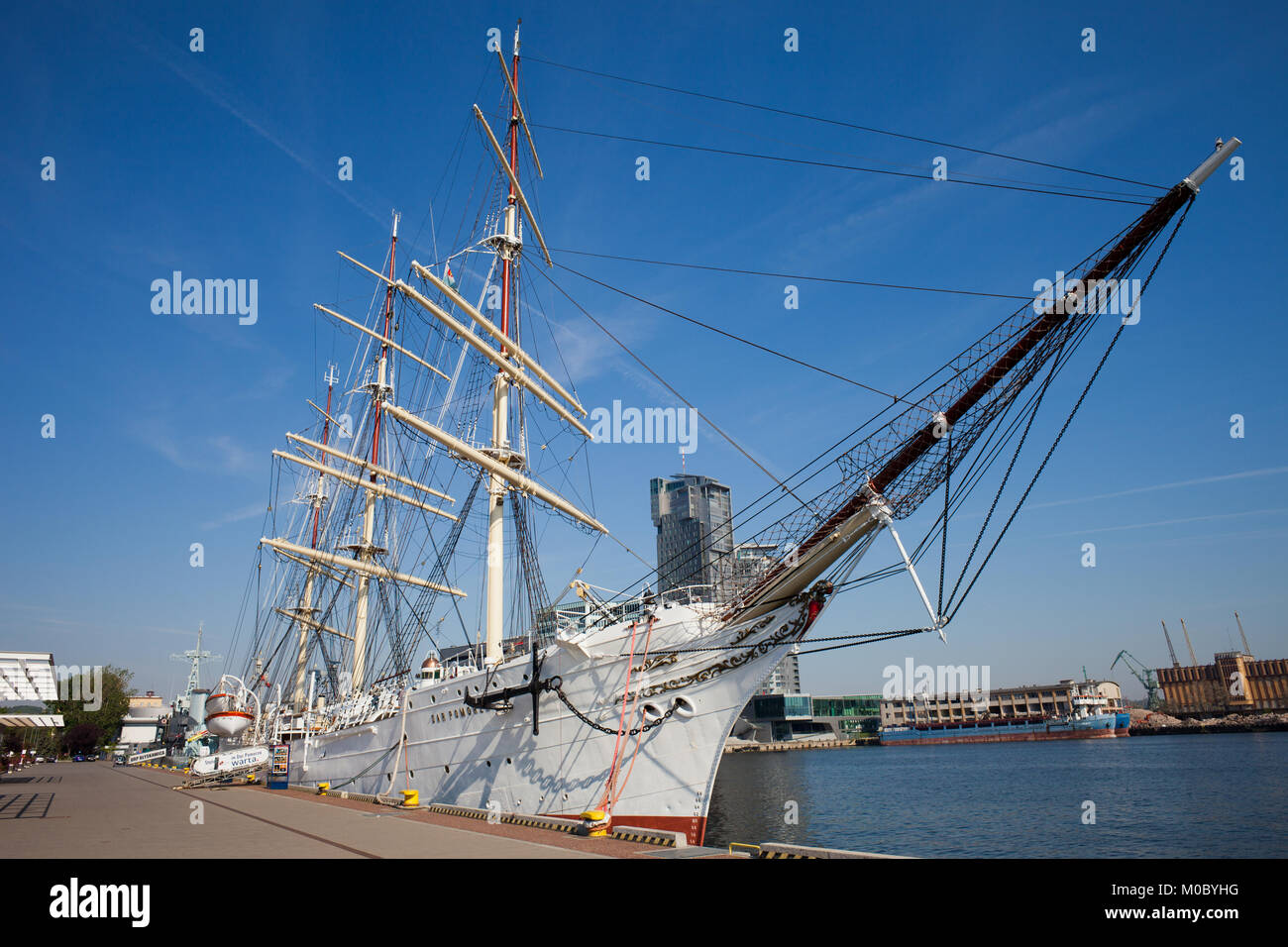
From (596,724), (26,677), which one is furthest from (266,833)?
(26,677)

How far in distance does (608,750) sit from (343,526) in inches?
1125

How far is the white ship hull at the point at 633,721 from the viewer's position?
15586 millimetres

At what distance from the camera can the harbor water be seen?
21.6m

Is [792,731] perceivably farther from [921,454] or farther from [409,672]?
[921,454]

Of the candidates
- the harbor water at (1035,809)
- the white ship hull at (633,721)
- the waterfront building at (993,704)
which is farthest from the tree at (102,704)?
the waterfront building at (993,704)

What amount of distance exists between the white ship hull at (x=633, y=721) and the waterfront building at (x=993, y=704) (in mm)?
115150

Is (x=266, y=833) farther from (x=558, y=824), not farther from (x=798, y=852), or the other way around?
(x=798, y=852)

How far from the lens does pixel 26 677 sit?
1228 inches

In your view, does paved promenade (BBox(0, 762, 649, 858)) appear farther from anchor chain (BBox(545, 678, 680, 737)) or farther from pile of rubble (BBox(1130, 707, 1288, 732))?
pile of rubble (BBox(1130, 707, 1288, 732))

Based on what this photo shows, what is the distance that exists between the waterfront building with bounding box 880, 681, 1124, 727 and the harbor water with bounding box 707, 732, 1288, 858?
6230 centimetres

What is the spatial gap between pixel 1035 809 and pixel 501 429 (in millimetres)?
26496

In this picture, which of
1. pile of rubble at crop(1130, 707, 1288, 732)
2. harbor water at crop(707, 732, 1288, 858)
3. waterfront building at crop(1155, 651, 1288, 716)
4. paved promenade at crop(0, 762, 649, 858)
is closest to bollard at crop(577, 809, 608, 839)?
paved promenade at crop(0, 762, 649, 858)

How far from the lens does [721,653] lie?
15.8 m

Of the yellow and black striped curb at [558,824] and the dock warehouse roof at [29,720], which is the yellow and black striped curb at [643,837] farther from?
the dock warehouse roof at [29,720]
